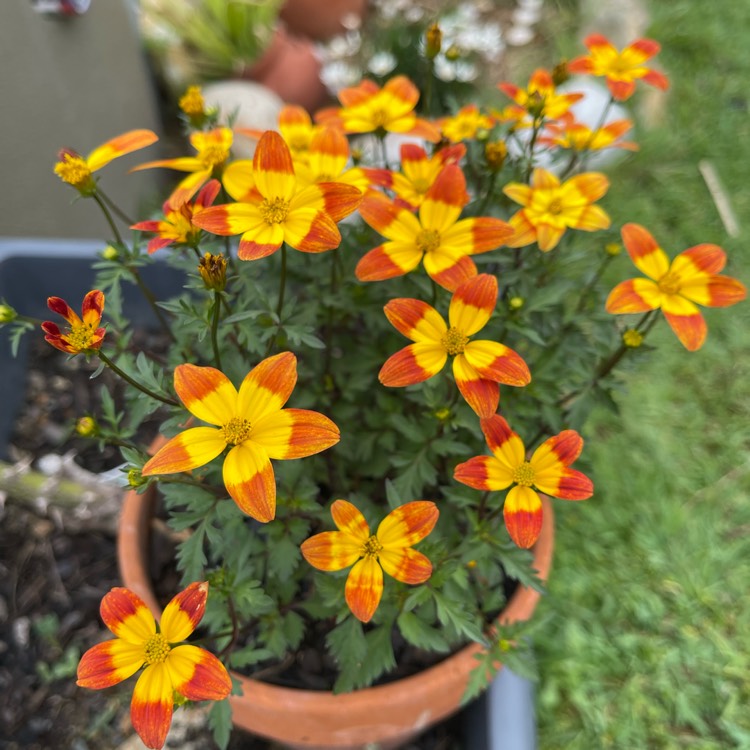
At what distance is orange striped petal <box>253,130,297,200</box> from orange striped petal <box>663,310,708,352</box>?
0.55m

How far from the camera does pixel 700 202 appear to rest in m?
2.69

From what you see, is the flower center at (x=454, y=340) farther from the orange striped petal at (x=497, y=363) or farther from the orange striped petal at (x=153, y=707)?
the orange striped petal at (x=153, y=707)

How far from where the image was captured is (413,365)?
870 mm

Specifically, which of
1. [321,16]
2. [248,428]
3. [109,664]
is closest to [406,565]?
[248,428]

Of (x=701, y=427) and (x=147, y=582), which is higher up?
(x=147, y=582)

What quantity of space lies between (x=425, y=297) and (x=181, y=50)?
253 cm

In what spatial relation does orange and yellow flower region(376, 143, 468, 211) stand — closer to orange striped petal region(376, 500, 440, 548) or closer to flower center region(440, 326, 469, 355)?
flower center region(440, 326, 469, 355)

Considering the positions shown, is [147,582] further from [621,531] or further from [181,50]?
[181,50]

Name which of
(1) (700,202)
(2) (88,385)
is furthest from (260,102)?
(1) (700,202)

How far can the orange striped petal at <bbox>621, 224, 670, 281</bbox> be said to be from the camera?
3.30ft

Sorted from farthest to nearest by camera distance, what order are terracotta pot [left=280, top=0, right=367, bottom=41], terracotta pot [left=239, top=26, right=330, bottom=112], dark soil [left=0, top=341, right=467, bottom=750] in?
terracotta pot [left=280, top=0, right=367, bottom=41] → terracotta pot [left=239, top=26, right=330, bottom=112] → dark soil [left=0, top=341, right=467, bottom=750]

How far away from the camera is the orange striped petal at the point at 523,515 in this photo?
84 centimetres

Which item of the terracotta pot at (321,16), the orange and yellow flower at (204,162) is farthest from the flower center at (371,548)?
the terracotta pot at (321,16)

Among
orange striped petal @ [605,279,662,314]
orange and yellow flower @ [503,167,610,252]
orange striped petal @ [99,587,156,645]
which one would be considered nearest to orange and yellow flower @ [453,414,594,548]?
orange striped petal @ [605,279,662,314]
